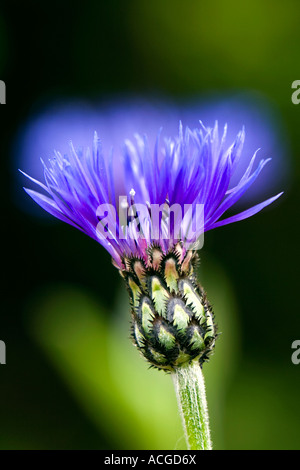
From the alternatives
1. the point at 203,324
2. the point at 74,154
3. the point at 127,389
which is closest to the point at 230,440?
the point at 127,389

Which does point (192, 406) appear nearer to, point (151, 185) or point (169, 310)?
point (169, 310)

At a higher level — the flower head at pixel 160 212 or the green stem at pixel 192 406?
the flower head at pixel 160 212

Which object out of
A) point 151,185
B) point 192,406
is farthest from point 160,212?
point 192,406

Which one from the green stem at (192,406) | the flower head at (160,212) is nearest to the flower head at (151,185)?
the flower head at (160,212)

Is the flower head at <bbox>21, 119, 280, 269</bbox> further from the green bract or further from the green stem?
the green stem

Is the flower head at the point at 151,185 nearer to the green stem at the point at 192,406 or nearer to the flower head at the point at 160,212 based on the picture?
the flower head at the point at 160,212

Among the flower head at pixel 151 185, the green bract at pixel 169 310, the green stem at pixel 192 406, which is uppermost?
the flower head at pixel 151 185
